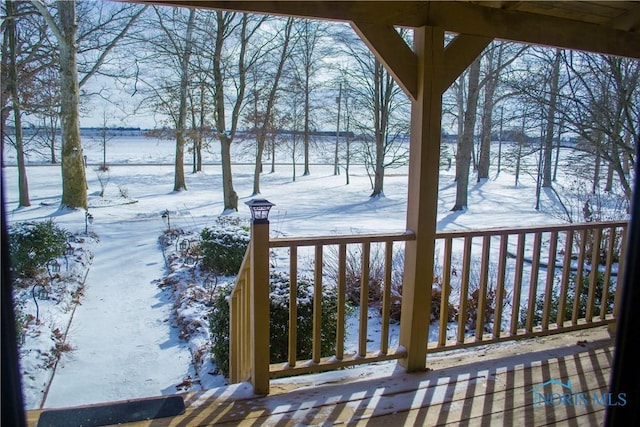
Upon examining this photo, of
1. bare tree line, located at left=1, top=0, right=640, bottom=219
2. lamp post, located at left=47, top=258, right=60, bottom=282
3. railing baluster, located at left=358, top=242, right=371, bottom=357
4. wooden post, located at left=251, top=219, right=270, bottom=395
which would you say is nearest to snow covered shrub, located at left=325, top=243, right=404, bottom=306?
railing baluster, located at left=358, top=242, right=371, bottom=357

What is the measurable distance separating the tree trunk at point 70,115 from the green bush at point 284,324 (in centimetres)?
846

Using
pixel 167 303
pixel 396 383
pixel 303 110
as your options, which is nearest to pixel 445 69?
pixel 396 383

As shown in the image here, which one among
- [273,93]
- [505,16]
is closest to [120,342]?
[505,16]

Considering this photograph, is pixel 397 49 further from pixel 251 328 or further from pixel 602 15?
pixel 251 328

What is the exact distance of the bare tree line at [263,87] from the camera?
274 inches

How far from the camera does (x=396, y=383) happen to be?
7.72 feet

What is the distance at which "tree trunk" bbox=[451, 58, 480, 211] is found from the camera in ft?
37.9

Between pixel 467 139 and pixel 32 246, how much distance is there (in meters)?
10.5

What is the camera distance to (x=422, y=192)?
7.79ft

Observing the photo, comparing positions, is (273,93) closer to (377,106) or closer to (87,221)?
(377,106)

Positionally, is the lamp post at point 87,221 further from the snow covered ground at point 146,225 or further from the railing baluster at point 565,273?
the railing baluster at point 565,273

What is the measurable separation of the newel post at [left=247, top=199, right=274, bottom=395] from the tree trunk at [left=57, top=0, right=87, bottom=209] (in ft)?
31.3

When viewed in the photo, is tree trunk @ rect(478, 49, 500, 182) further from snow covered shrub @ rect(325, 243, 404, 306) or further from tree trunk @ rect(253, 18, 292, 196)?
snow covered shrub @ rect(325, 243, 404, 306)

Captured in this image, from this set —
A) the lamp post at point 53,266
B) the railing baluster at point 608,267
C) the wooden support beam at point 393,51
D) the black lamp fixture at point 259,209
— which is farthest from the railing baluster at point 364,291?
the lamp post at point 53,266
